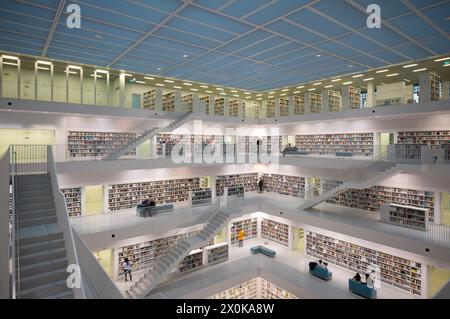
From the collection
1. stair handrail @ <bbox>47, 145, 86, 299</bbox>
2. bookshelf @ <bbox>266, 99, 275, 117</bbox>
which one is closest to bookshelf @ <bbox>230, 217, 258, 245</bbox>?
bookshelf @ <bbox>266, 99, 275, 117</bbox>

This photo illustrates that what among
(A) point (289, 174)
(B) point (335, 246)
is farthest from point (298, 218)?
(A) point (289, 174)

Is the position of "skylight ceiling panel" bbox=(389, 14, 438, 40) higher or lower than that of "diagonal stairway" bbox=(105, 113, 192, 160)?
higher

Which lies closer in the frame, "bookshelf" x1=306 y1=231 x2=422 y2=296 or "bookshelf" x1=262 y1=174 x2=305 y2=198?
"bookshelf" x1=306 y1=231 x2=422 y2=296

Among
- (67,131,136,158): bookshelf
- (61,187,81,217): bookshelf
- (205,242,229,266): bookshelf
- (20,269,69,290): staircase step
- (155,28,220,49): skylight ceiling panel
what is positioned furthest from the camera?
(205,242,229,266): bookshelf

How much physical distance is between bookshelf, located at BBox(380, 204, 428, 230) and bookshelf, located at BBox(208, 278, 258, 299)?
6.44 meters

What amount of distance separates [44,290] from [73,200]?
349 inches

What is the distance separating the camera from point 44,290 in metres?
4.29

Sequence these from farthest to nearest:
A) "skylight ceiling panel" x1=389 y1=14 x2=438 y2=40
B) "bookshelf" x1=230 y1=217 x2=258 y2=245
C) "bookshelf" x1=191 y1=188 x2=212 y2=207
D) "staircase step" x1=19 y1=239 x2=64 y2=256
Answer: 1. "bookshelf" x1=230 y1=217 x2=258 y2=245
2. "bookshelf" x1=191 y1=188 x2=212 y2=207
3. "skylight ceiling panel" x1=389 y1=14 x2=438 y2=40
4. "staircase step" x1=19 y1=239 x2=64 y2=256

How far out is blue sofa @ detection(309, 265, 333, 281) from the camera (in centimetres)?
1141

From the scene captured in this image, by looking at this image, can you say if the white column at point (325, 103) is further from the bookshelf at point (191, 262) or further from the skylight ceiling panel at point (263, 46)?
the bookshelf at point (191, 262)

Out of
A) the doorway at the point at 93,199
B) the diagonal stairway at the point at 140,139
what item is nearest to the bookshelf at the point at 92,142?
the diagonal stairway at the point at 140,139

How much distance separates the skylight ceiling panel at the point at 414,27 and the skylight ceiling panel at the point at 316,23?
53.3 inches

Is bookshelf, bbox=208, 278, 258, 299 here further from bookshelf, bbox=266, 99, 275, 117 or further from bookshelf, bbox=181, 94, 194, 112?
bookshelf, bbox=266, 99, 275, 117

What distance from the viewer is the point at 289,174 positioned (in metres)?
17.3
